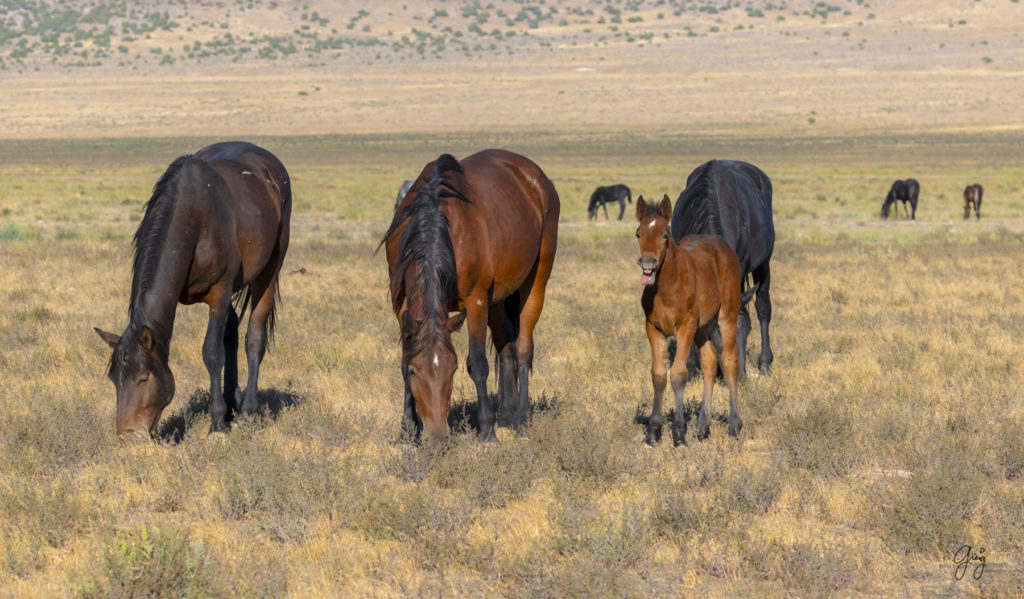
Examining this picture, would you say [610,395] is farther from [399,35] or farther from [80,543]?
[399,35]

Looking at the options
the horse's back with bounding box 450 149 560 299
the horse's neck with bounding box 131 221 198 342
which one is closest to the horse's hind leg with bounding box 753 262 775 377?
the horse's back with bounding box 450 149 560 299

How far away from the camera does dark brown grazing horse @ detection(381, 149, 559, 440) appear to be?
7.09 metres

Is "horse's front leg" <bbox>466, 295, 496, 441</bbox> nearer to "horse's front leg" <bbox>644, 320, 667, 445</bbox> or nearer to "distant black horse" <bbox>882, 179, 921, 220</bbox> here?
"horse's front leg" <bbox>644, 320, 667, 445</bbox>

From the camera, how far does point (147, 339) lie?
24.2 ft

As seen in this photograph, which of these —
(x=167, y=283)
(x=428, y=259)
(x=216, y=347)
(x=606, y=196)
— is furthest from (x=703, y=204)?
(x=606, y=196)

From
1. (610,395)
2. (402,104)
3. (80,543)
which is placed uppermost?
(80,543)

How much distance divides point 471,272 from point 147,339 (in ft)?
7.28

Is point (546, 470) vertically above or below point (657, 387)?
below

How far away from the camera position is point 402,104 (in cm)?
9756

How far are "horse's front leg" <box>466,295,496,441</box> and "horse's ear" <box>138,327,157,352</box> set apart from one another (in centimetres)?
213

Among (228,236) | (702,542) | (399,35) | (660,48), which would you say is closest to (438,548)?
(702,542)

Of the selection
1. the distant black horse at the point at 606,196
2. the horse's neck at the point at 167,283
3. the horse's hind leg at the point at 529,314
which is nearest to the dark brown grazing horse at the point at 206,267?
the horse's neck at the point at 167,283

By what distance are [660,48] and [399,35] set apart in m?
39.1

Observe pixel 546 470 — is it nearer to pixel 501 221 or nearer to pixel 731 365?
pixel 731 365
